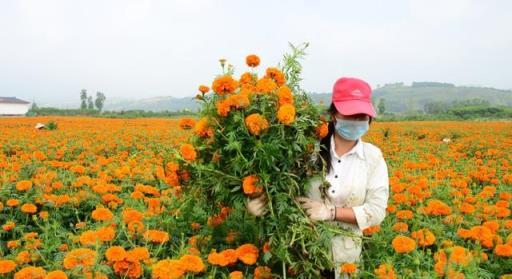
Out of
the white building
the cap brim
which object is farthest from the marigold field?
the white building

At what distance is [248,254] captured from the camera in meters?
2.59

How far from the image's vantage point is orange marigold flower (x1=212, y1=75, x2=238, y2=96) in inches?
99.0

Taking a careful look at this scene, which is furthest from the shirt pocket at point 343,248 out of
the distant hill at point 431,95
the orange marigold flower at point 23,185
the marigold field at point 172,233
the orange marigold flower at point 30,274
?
the distant hill at point 431,95

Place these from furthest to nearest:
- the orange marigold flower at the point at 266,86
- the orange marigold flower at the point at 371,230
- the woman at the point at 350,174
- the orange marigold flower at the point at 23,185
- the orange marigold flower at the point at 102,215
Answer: the orange marigold flower at the point at 23,185 → the orange marigold flower at the point at 371,230 → the orange marigold flower at the point at 102,215 → the woman at the point at 350,174 → the orange marigold flower at the point at 266,86

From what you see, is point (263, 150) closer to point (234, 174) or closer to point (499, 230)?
point (234, 174)

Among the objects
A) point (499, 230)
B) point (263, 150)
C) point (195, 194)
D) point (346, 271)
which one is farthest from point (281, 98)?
point (499, 230)

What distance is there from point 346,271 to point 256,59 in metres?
1.30

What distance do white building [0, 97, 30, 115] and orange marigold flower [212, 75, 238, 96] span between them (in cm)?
7148

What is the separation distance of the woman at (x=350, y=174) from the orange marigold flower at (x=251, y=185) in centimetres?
36

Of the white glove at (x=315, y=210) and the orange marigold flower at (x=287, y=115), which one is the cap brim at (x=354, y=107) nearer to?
the orange marigold flower at (x=287, y=115)

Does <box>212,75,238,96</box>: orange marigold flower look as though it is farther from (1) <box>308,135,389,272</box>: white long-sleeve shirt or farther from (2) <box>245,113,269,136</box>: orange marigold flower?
(1) <box>308,135,389,272</box>: white long-sleeve shirt

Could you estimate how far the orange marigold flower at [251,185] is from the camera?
2.38m

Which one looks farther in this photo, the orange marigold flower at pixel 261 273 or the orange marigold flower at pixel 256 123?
the orange marigold flower at pixel 261 273

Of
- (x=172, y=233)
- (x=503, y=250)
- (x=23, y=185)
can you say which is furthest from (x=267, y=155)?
(x=23, y=185)
